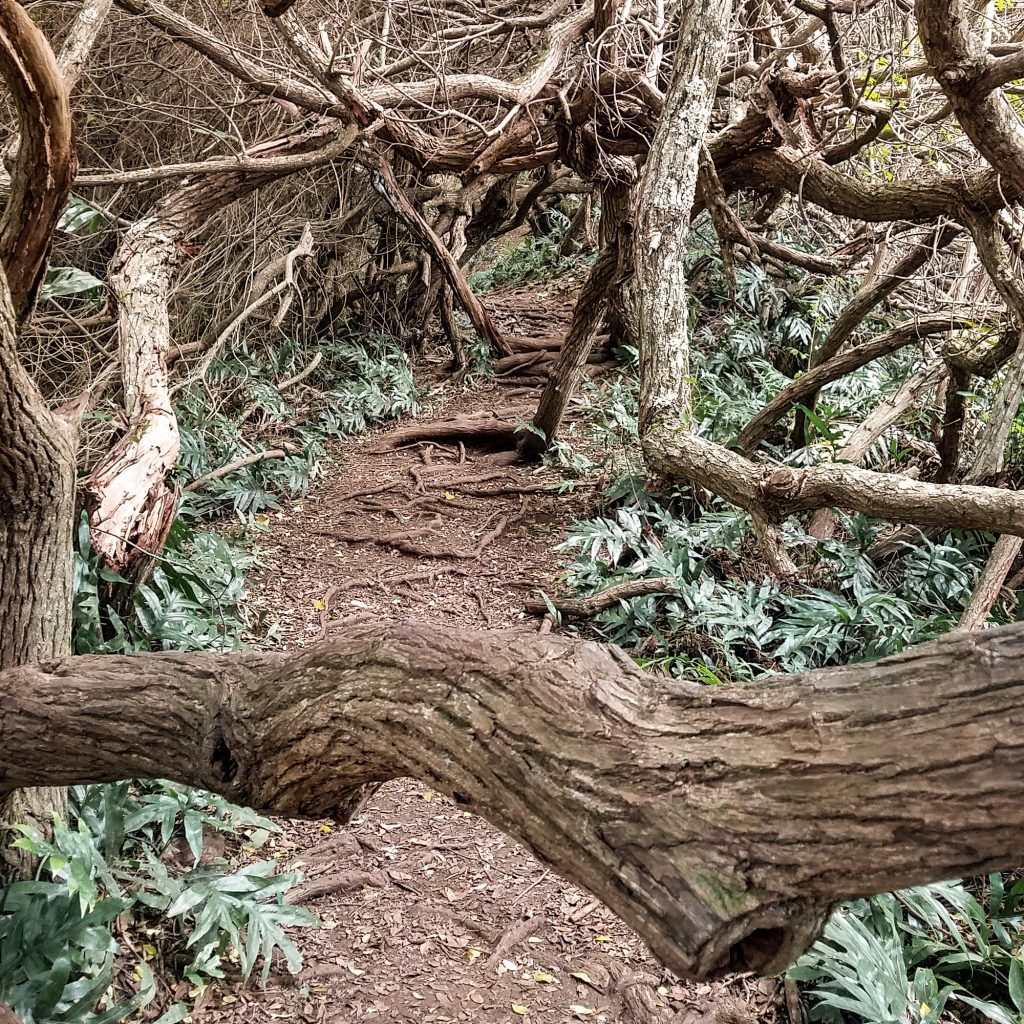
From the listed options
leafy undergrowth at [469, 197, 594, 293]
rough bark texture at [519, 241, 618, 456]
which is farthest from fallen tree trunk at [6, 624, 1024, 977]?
leafy undergrowth at [469, 197, 594, 293]

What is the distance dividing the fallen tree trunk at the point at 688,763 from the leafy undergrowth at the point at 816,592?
1155 mm

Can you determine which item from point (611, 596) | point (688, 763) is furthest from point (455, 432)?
point (688, 763)

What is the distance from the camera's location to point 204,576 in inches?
221

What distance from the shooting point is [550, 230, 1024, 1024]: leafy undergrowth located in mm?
3570

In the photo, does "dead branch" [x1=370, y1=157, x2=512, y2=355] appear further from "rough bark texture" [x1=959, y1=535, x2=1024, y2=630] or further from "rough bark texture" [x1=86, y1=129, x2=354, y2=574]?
"rough bark texture" [x1=959, y1=535, x2=1024, y2=630]

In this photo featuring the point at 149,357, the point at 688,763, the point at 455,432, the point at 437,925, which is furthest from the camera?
the point at 455,432

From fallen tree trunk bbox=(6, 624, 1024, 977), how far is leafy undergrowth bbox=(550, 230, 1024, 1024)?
3.79 ft

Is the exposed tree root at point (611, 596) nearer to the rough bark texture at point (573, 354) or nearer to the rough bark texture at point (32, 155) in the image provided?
the rough bark texture at point (573, 354)

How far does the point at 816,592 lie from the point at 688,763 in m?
4.47

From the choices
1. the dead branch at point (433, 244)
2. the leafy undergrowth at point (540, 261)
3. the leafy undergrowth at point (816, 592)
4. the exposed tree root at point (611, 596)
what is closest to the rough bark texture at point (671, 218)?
the leafy undergrowth at point (816, 592)

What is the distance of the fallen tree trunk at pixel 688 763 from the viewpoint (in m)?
1.24

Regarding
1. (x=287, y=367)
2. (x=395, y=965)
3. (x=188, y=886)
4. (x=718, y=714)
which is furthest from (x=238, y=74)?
(x=718, y=714)

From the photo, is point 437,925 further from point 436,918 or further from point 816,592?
point 816,592

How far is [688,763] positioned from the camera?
1474 millimetres
